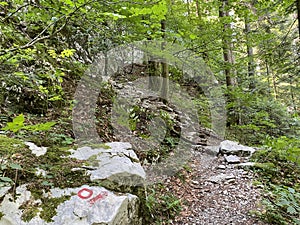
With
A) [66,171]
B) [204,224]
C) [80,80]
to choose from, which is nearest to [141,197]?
[66,171]

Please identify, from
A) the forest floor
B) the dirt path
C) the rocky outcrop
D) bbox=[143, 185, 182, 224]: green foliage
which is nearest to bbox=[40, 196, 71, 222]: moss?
the rocky outcrop

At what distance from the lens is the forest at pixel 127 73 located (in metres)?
3.17

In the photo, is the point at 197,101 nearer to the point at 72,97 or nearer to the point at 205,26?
the point at 205,26

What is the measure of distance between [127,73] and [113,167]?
23.1 feet

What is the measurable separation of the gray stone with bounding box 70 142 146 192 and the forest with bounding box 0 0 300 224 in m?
0.54

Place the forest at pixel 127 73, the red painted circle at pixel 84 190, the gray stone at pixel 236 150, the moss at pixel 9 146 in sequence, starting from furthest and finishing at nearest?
the gray stone at pixel 236 150
the forest at pixel 127 73
the moss at pixel 9 146
the red painted circle at pixel 84 190

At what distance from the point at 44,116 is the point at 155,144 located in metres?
2.86

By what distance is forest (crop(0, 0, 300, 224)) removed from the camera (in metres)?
3.17

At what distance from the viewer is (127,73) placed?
952cm

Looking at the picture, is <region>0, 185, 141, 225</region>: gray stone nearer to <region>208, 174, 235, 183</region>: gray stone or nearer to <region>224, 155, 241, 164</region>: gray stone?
<region>208, 174, 235, 183</region>: gray stone

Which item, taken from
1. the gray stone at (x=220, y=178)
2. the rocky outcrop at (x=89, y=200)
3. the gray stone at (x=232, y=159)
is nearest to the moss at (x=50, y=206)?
the rocky outcrop at (x=89, y=200)

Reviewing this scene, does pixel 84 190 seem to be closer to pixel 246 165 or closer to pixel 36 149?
→ pixel 36 149

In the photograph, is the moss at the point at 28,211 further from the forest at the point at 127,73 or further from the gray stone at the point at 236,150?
the gray stone at the point at 236,150

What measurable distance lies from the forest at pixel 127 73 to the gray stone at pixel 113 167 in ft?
1.77
